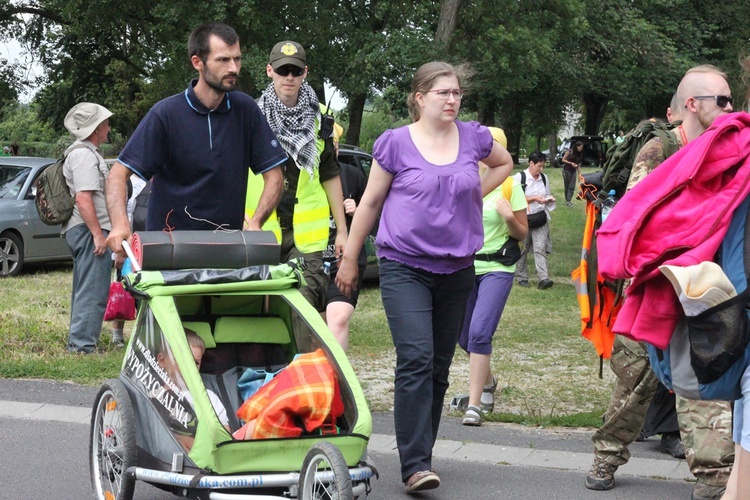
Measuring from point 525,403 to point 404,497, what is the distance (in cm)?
257

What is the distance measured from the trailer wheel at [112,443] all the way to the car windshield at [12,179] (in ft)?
37.2

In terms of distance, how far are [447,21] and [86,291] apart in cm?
1446

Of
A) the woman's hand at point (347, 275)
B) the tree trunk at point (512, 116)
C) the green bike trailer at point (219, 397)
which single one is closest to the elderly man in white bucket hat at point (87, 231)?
the woman's hand at point (347, 275)

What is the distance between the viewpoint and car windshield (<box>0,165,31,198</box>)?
1560 cm

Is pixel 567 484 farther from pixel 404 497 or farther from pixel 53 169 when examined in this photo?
pixel 53 169

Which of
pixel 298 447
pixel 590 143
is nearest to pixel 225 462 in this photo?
pixel 298 447

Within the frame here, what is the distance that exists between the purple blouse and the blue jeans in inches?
185

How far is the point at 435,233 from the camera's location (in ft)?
17.1

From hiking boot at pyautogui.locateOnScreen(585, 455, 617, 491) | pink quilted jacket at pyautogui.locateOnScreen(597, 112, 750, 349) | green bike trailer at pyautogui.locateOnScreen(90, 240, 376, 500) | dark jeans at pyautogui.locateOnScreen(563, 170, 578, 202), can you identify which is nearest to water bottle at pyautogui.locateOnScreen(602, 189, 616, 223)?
hiking boot at pyautogui.locateOnScreen(585, 455, 617, 491)

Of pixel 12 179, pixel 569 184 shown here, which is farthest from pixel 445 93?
pixel 569 184

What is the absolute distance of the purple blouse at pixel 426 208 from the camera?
518 centimetres

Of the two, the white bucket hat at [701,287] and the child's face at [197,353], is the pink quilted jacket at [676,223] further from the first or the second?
the child's face at [197,353]

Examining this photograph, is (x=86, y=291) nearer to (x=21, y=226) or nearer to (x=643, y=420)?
(x=643, y=420)

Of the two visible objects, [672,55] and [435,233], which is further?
[672,55]
